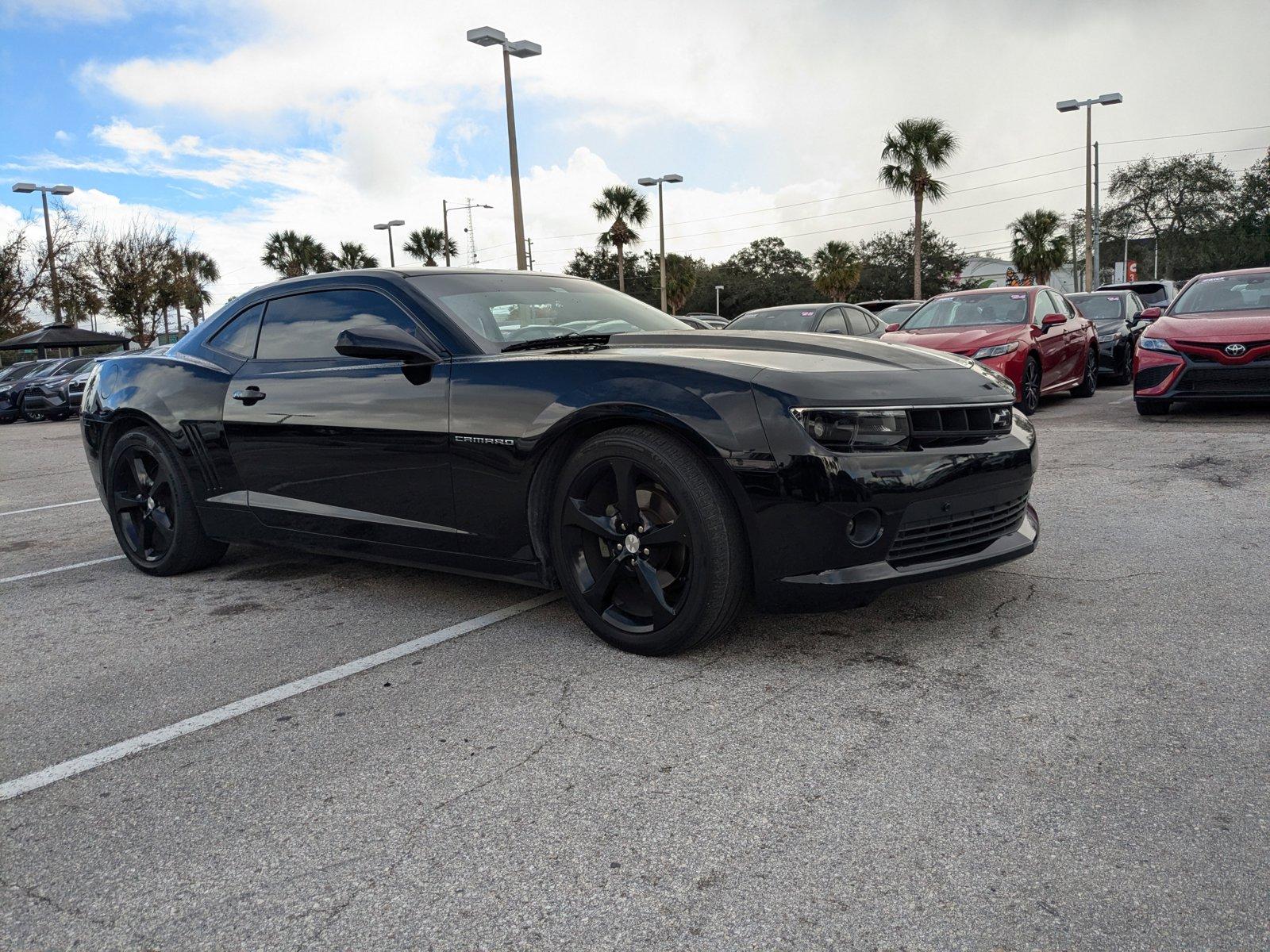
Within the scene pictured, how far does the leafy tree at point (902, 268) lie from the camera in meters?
70.4

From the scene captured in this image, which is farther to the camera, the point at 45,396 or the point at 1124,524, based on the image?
the point at 45,396

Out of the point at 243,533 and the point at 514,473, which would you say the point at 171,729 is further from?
the point at 243,533

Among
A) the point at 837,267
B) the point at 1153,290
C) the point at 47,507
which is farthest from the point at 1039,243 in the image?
the point at 47,507

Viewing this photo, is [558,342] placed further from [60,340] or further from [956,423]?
[60,340]

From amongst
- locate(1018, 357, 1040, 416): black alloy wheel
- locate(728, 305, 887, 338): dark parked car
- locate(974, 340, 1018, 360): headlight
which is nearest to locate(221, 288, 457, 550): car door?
locate(974, 340, 1018, 360): headlight

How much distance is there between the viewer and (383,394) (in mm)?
3816

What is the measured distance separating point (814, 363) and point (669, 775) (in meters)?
1.50

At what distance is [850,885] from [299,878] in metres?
1.12

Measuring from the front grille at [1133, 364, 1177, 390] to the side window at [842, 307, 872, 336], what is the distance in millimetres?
4861

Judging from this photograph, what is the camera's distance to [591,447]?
3.27 metres

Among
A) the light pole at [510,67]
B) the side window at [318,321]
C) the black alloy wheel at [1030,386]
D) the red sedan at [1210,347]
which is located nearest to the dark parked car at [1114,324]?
the black alloy wheel at [1030,386]

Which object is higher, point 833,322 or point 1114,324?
point 833,322

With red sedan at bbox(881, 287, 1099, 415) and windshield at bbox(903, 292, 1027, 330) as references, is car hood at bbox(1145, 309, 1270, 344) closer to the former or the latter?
red sedan at bbox(881, 287, 1099, 415)

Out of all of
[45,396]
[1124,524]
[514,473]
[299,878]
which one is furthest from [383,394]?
[45,396]
